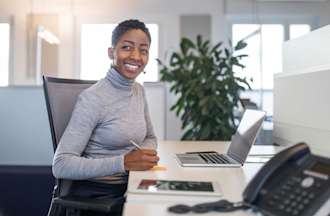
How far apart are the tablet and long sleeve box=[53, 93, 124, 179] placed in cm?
18

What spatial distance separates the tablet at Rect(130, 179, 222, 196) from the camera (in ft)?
3.19

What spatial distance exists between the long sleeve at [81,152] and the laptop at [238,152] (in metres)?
0.33

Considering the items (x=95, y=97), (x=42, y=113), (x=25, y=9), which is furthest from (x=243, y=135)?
(x=25, y=9)

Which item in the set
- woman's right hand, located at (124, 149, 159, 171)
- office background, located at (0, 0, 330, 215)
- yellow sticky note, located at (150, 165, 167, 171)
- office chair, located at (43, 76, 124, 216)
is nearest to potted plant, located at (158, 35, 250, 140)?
office background, located at (0, 0, 330, 215)

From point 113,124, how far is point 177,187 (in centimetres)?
48

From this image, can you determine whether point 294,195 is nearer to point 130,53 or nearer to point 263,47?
point 130,53

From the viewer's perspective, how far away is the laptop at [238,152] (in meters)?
1.46

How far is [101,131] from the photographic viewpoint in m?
1.41

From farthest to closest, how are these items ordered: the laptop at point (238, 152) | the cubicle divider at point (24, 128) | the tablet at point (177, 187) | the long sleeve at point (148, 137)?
the cubicle divider at point (24, 128) → the long sleeve at point (148, 137) → the laptop at point (238, 152) → the tablet at point (177, 187)

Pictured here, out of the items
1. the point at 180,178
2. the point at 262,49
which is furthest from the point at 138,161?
the point at 262,49

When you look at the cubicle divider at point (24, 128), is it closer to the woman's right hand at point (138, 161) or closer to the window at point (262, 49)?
the window at point (262, 49)

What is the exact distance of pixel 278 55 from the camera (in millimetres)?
4719

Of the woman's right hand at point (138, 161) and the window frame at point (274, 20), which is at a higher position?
the window frame at point (274, 20)

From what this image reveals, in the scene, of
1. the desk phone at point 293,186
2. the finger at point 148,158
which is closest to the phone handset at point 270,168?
the desk phone at point 293,186
